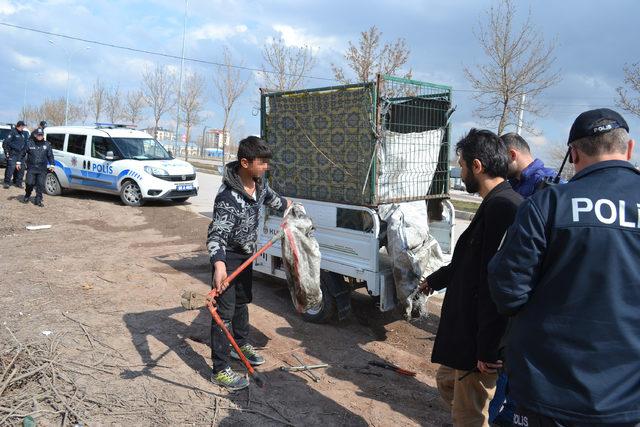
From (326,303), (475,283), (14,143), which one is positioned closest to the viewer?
(475,283)

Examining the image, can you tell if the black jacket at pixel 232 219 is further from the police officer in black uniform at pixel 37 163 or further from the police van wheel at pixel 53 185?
the police van wheel at pixel 53 185

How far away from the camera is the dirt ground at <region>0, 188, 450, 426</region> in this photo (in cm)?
342

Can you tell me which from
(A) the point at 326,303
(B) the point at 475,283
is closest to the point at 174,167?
(A) the point at 326,303

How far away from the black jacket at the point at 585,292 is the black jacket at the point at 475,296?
1.82 ft

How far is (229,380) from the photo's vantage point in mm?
3641

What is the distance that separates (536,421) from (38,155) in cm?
1302

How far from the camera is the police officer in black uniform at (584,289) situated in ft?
5.51

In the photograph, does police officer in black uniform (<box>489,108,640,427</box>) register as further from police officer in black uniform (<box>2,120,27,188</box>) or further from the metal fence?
police officer in black uniform (<box>2,120,27,188</box>)

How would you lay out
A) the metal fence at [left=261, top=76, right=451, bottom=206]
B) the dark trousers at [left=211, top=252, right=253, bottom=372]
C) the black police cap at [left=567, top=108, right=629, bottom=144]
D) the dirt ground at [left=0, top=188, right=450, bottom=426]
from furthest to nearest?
the metal fence at [left=261, top=76, right=451, bottom=206] → the dark trousers at [left=211, top=252, right=253, bottom=372] → the dirt ground at [left=0, top=188, right=450, bottom=426] → the black police cap at [left=567, top=108, right=629, bottom=144]

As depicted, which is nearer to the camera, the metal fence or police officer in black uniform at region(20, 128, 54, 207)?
the metal fence

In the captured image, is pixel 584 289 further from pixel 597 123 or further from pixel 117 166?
pixel 117 166

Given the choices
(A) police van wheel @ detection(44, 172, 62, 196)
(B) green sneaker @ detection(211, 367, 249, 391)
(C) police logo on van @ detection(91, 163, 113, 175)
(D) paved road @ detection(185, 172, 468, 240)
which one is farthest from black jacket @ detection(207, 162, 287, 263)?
(A) police van wheel @ detection(44, 172, 62, 196)

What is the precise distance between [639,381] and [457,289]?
1022mm

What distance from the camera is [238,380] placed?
3654 mm
